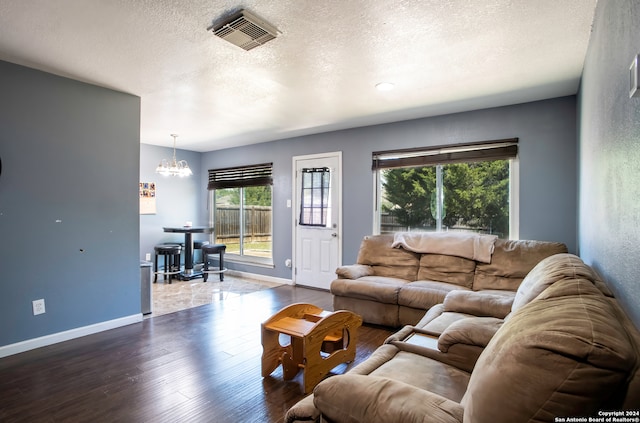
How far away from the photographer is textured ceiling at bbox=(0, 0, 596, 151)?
6.61 feet

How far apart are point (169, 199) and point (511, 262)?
18.9 ft

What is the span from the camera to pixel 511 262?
10.7 feet

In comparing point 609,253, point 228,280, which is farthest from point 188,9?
point 228,280

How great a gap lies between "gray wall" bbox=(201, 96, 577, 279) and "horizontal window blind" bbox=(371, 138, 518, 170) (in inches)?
3.0

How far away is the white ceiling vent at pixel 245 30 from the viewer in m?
2.07

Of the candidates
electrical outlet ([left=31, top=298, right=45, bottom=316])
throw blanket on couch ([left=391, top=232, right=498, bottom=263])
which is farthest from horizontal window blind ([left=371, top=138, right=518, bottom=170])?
electrical outlet ([left=31, top=298, right=45, bottom=316])

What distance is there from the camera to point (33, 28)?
7.34 ft

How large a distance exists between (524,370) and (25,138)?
3865mm

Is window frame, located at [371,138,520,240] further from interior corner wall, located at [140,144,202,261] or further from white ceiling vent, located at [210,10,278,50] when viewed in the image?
interior corner wall, located at [140,144,202,261]

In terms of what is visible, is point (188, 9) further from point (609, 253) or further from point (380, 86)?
point (609, 253)

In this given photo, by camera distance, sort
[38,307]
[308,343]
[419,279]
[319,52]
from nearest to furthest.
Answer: [308,343], [319,52], [38,307], [419,279]

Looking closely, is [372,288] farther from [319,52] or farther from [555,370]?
[555,370]

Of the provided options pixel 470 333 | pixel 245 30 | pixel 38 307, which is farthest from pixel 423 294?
pixel 38 307

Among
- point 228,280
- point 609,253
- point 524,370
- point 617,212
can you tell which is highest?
point 617,212
